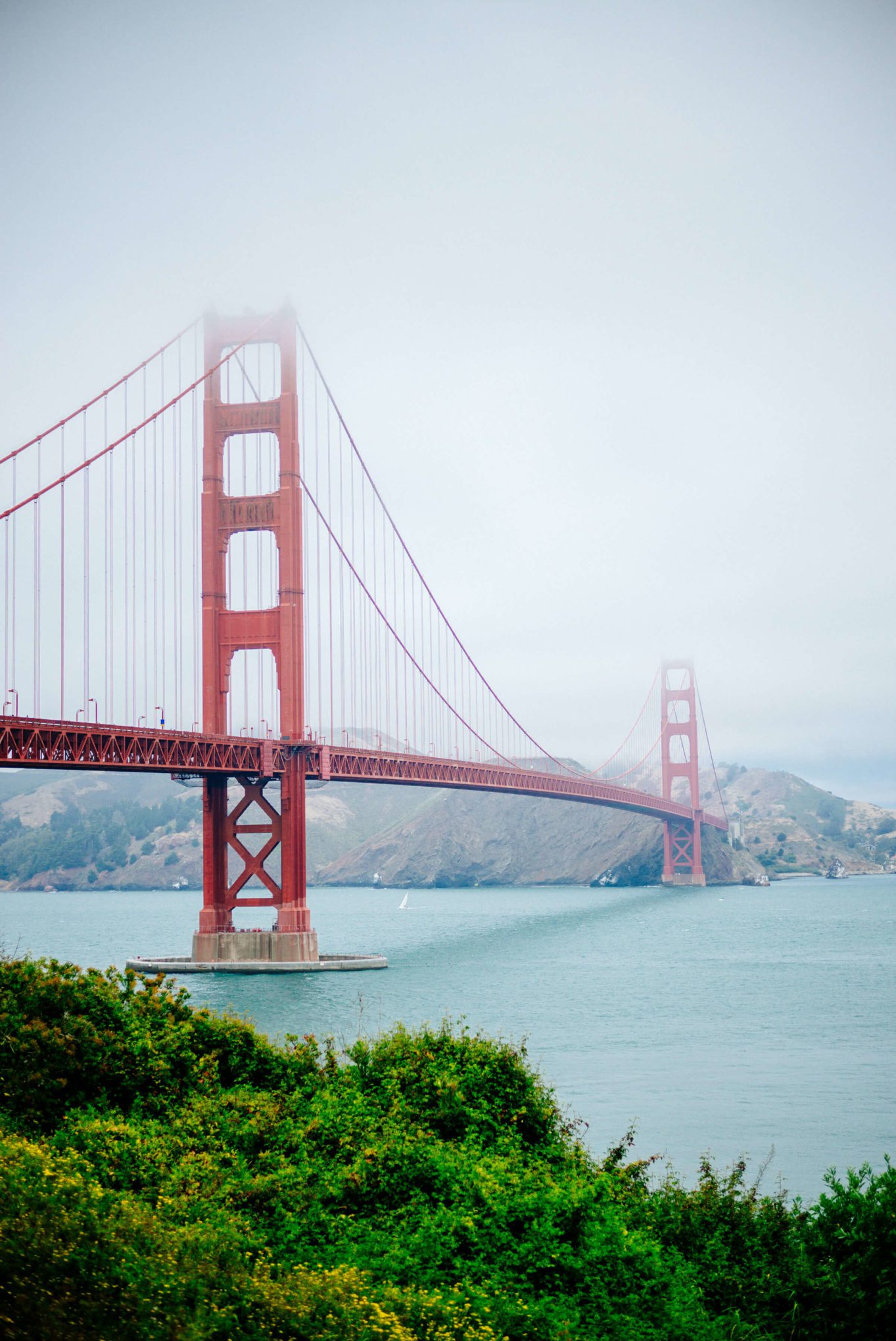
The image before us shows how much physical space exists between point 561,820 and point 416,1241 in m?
138

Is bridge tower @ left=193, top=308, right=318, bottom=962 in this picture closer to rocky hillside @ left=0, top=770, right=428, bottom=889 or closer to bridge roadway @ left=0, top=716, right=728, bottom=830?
bridge roadway @ left=0, top=716, right=728, bottom=830

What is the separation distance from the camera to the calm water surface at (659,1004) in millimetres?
18891

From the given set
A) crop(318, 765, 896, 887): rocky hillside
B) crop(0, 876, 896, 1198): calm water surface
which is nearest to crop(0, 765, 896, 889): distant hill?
crop(318, 765, 896, 887): rocky hillside

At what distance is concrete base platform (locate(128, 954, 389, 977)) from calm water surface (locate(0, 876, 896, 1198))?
0.65 meters

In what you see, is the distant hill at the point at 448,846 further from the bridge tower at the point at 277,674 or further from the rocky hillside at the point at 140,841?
the bridge tower at the point at 277,674

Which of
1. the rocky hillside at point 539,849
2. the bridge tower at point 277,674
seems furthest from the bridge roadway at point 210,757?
the rocky hillside at point 539,849

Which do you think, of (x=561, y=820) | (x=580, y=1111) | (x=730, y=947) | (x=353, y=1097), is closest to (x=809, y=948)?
(x=730, y=947)

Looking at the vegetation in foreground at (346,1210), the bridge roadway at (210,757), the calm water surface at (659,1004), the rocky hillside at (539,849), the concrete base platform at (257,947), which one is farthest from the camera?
the rocky hillside at (539,849)

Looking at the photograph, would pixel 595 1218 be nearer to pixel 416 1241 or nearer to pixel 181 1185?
pixel 416 1241

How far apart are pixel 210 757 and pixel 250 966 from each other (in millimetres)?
6478

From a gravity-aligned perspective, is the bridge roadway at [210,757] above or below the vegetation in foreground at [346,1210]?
above

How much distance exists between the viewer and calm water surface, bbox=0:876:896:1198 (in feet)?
62.0

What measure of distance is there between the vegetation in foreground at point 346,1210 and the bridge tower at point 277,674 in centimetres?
2598

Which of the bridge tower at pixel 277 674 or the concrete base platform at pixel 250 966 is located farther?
the bridge tower at pixel 277 674
